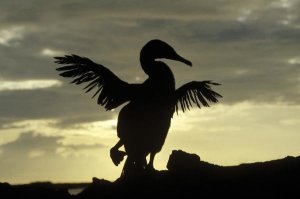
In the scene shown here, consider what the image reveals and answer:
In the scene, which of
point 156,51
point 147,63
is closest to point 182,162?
point 147,63

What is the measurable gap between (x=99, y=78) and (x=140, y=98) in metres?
1.05

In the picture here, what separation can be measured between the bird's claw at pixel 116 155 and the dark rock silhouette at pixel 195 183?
66cm

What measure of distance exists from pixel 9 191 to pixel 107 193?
2249 millimetres

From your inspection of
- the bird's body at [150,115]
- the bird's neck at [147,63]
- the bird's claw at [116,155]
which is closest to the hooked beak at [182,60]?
the bird's body at [150,115]

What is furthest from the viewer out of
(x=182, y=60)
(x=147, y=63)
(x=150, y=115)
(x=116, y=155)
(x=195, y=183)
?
(x=182, y=60)

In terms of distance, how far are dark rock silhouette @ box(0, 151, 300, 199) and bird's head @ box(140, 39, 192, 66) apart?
7.32 feet

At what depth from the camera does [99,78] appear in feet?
44.9

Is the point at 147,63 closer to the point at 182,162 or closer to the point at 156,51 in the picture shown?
the point at 156,51

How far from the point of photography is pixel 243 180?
39.5 feet

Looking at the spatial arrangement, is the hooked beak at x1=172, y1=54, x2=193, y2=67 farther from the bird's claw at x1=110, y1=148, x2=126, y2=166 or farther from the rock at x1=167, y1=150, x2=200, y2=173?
the bird's claw at x1=110, y1=148, x2=126, y2=166

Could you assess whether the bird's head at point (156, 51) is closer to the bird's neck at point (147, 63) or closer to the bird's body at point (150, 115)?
the bird's neck at point (147, 63)

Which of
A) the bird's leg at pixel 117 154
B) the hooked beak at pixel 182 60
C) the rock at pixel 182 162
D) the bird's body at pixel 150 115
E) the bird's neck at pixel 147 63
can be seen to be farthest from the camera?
the hooked beak at pixel 182 60

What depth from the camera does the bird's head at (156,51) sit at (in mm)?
13742

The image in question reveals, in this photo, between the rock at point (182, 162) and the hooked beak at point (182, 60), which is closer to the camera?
the rock at point (182, 162)
